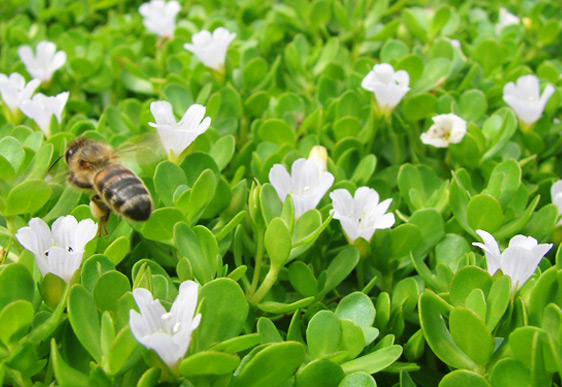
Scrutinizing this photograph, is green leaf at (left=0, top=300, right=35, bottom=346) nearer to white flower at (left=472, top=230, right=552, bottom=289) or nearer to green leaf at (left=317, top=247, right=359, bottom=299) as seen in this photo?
green leaf at (left=317, top=247, right=359, bottom=299)

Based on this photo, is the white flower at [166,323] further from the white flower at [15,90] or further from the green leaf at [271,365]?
the white flower at [15,90]

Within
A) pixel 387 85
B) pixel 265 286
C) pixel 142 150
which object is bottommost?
pixel 265 286

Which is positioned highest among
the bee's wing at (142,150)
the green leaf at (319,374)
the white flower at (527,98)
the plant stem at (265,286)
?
the white flower at (527,98)

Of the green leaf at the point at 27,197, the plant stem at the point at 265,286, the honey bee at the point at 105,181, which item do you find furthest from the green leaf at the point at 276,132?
the green leaf at the point at 27,197

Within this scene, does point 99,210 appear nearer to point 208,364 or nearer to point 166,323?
point 166,323

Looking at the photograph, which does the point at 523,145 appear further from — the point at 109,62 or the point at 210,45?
the point at 109,62

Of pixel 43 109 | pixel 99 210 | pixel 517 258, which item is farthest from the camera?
pixel 43 109

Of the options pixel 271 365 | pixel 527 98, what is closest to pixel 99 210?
pixel 271 365
